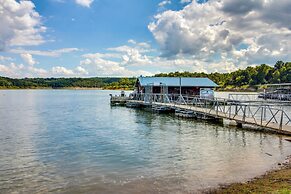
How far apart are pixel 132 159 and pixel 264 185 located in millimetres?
7343

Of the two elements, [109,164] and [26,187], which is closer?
[26,187]

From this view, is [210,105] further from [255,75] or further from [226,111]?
[255,75]

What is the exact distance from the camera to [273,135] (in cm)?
2164

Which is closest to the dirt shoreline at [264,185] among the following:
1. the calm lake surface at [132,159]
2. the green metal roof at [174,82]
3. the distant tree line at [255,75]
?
the calm lake surface at [132,159]

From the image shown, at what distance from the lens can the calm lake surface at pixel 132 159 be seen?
38.5 feet

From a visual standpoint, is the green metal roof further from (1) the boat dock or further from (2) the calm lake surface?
(2) the calm lake surface

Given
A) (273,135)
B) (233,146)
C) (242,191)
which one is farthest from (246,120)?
(242,191)

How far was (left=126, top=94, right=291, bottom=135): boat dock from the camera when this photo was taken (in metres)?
23.5

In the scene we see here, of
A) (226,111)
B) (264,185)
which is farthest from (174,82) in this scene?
(264,185)

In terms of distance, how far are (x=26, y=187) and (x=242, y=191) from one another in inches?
322

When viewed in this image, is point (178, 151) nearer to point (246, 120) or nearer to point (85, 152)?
point (85, 152)

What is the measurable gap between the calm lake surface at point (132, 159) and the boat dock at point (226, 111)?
1.24m

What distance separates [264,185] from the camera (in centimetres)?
1044

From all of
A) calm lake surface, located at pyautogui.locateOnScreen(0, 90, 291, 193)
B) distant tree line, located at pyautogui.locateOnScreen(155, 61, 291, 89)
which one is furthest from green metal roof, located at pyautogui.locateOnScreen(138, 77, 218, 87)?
distant tree line, located at pyautogui.locateOnScreen(155, 61, 291, 89)
